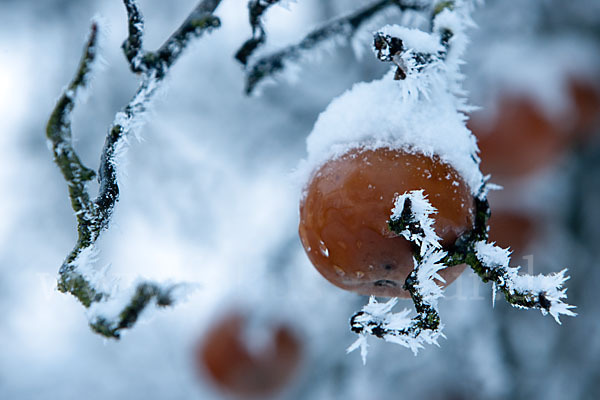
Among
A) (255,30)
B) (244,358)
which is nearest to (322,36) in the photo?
(255,30)

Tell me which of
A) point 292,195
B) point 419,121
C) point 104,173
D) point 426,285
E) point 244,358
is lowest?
point 244,358

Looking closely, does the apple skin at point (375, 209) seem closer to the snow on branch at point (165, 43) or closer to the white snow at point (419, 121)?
the white snow at point (419, 121)

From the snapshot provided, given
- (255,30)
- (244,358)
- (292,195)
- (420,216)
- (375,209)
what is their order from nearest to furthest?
(420,216)
(375,209)
(255,30)
(292,195)
(244,358)

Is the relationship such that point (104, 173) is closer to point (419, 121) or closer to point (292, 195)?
point (419, 121)

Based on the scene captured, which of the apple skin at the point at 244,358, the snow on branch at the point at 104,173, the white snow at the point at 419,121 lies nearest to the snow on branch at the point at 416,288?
the white snow at the point at 419,121

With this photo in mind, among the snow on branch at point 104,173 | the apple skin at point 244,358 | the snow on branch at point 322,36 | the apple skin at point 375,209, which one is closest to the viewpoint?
the snow on branch at point 104,173

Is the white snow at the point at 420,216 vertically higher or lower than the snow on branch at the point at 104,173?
lower
